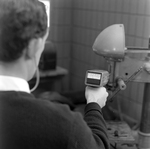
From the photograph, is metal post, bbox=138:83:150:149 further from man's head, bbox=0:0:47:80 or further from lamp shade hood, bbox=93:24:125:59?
man's head, bbox=0:0:47:80

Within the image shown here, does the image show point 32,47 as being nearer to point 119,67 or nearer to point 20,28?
point 20,28

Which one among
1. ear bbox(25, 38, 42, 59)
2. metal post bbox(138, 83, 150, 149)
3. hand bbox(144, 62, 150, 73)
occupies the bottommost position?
metal post bbox(138, 83, 150, 149)

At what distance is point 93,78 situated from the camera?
3.15ft

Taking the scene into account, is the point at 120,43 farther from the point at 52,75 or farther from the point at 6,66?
the point at 52,75

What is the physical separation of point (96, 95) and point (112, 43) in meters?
0.20

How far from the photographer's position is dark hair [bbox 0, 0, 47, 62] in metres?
0.61

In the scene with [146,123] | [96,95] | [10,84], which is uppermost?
[10,84]

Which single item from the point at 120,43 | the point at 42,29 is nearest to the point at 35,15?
the point at 42,29

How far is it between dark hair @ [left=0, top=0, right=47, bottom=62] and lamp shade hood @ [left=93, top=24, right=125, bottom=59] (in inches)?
15.3

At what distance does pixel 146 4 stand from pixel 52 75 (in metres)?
0.95

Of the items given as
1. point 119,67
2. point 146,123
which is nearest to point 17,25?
point 119,67

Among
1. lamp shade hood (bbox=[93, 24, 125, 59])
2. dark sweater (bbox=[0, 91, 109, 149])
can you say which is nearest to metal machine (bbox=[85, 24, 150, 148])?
lamp shade hood (bbox=[93, 24, 125, 59])

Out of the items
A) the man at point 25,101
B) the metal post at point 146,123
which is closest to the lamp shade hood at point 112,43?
the metal post at point 146,123

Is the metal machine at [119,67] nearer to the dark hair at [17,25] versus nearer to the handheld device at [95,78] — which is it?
the handheld device at [95,78]
